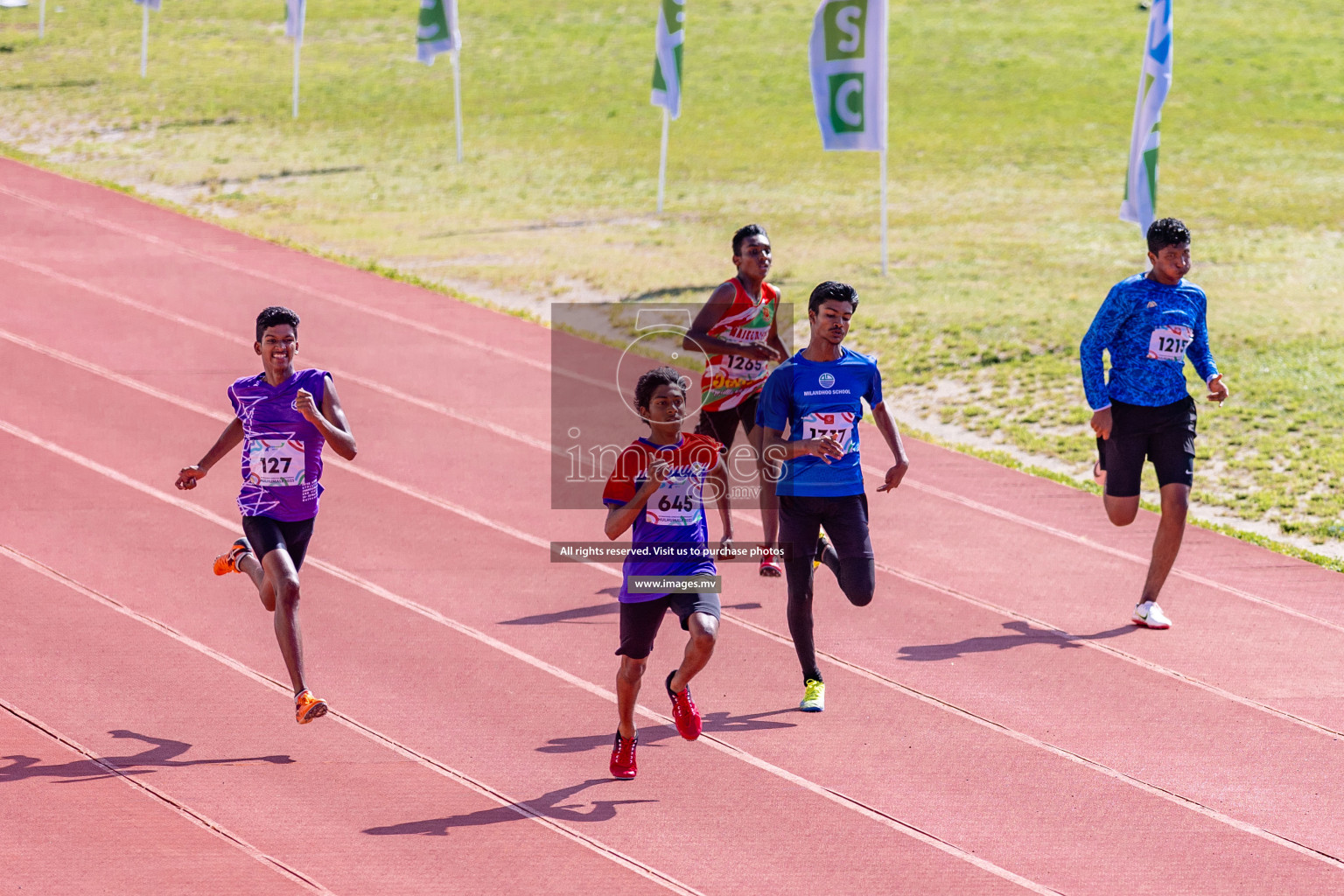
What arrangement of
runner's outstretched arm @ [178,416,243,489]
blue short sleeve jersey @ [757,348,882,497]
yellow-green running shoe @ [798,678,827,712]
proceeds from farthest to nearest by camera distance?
yellow-green running shoe @ [798,678,827,712]
runner's outstretched arm @ [178,416,243,489]
blue short sleeve jersey @ [757,348,882,497]

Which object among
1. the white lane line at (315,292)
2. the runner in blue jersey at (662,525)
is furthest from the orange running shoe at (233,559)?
the white lane line at (315,292)

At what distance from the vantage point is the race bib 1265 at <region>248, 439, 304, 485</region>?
6703mm

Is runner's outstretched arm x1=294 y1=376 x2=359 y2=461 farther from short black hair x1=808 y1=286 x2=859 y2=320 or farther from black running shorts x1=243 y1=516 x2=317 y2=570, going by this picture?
short black hair x1=808 y1=286 x2=859 y2=320

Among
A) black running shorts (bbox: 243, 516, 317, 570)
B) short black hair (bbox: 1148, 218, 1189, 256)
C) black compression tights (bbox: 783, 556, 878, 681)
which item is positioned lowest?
black compression tights (bbox: 783, 556, 878, 681)

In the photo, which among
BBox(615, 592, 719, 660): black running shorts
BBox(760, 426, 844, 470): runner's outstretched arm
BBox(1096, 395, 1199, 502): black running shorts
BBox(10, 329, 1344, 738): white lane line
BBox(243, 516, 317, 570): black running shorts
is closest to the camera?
BBox(615, 592, 719, 660): black running shorts

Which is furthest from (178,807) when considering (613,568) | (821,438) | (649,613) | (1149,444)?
(1149,444)

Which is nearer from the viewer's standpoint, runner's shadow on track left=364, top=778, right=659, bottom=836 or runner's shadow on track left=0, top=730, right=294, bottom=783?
runner's shadow on track left=364, top=778, right=659, bottom=836

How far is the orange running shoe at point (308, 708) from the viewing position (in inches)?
252

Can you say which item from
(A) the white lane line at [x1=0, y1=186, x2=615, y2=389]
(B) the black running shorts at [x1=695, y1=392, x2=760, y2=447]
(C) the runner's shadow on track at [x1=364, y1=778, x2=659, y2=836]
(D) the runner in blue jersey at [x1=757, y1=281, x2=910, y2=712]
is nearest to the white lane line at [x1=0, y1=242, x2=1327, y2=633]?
(A) the white lane line at [x1=0, y1=186, x2=615, y2=389]

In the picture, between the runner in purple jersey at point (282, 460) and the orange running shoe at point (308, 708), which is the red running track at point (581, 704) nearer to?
the orange running shoe at point (308, 708)

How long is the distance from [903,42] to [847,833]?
3059 cm

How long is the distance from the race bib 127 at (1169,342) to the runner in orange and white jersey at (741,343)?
2.03 meters

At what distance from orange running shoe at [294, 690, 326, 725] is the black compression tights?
2174 millimetres

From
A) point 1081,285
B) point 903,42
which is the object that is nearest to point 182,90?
point 903,42
